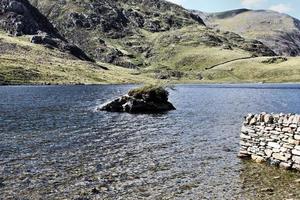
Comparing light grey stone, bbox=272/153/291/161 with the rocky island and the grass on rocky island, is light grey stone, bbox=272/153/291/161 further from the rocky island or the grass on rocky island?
the grass on rocky island

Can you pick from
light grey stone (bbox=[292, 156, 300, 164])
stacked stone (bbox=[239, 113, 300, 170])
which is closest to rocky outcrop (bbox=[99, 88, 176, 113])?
stacked stone (bbox=[239, 113, 300, 170])

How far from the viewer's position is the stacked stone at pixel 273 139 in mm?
30016

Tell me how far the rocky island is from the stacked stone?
44.7 m

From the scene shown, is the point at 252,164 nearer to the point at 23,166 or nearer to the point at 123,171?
the point at 123,171

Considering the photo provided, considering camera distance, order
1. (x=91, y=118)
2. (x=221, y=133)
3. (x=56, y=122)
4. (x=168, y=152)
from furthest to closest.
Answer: (x=91, y=118)
(x=56, y=122)
(x=221, y=133)
(x=168, y=152)

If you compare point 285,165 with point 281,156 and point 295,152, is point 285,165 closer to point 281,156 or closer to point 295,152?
point 281,156

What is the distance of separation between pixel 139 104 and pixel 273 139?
48.8 meters

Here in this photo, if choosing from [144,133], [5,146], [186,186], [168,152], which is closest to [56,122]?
[144,133]

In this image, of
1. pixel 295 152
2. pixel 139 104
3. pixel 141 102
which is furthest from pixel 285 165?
pixel 141 102

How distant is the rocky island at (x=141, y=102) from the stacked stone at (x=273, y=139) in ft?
147

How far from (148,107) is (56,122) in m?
23.4

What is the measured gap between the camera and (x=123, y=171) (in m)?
30.7

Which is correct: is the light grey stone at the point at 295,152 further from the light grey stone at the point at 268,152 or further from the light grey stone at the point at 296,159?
the light grey stone at the point at 268,152

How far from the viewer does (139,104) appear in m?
79.4
